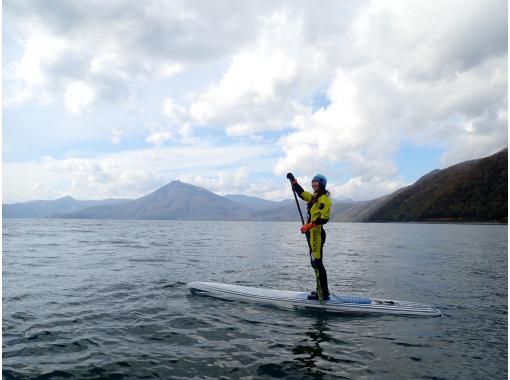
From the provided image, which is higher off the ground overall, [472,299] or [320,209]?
[320,209]

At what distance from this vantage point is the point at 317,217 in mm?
13789

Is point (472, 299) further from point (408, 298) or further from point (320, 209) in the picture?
point (320, 209)

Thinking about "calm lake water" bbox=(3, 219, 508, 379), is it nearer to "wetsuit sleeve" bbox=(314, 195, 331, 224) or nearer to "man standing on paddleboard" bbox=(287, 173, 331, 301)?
"man standing on paddleboard" bbox=(287, 173, 331, 301)

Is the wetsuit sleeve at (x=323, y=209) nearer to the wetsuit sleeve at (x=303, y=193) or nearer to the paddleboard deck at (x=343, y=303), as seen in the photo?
the wetsuit sleeve at (x=303, y=193)

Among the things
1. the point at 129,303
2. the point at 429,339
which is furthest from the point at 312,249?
the point at 129,303

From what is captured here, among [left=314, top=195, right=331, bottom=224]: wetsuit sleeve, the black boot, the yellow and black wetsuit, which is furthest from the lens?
the black boot

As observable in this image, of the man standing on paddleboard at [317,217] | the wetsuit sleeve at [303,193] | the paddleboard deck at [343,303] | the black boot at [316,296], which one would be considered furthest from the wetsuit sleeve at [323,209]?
the paddleboard deck at [343,303]

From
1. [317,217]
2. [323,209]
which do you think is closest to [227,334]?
[317,217]

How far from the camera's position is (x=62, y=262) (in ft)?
88.1

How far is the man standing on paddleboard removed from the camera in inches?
542

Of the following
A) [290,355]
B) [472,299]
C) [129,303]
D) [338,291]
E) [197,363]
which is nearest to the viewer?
[197,363]

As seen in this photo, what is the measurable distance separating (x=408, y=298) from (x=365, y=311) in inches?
173

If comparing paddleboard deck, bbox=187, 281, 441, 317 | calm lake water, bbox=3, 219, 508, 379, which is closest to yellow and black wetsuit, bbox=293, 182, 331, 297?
paddleboard deck, bbox=187, 281, 441, 317

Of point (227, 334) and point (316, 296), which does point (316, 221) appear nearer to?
point (316, 296)
